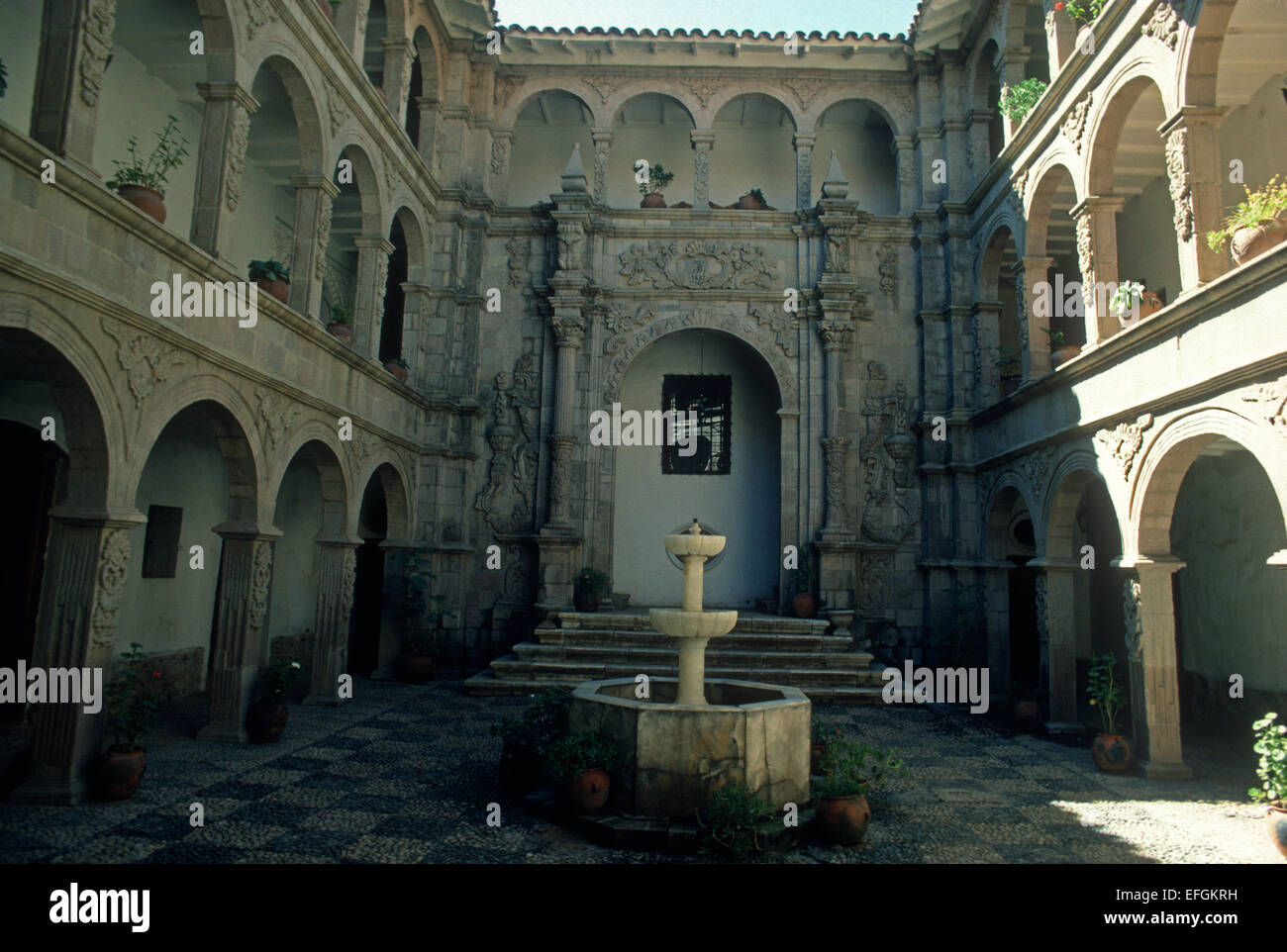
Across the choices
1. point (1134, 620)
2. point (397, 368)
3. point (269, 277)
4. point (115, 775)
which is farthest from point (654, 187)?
point (115, 775)

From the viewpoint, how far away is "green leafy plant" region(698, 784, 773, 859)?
17.4 ft

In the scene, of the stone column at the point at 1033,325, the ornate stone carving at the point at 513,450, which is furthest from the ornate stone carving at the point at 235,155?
the stone column at the point at 1033,325

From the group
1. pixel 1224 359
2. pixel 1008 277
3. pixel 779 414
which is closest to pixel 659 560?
pixel 779 414

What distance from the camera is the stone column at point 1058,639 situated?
9820 millimetres

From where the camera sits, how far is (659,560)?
1505cm

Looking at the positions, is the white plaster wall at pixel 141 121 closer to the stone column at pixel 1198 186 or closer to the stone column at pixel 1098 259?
the stone column at pixel 1198 186

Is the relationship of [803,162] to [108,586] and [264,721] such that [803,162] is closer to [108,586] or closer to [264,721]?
[264,721]

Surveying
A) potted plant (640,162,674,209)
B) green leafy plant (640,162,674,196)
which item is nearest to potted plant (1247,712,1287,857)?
potted plant (640,162,674,209)

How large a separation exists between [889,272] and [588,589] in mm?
7493

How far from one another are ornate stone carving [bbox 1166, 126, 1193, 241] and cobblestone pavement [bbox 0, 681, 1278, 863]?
506 centimetres

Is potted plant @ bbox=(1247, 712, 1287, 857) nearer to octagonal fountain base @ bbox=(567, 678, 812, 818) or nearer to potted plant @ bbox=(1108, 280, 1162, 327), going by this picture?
octagonal fountain base @ bbox=(567, 678, 812, 818)

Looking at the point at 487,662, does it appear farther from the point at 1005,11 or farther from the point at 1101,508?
the point at 1005,11

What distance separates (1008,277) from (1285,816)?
11.7 metres

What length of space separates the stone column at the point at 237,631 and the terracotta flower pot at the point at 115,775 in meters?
1.94
